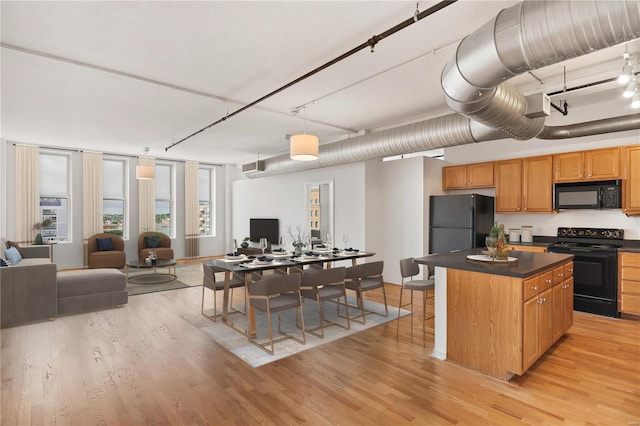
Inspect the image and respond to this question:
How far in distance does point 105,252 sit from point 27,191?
7.22 feet

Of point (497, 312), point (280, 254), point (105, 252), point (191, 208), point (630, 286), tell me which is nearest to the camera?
point (497, 312)

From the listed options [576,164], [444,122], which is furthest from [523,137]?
[576,164]

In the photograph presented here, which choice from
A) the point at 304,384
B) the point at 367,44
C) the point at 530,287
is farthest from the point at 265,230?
the point at 530,287

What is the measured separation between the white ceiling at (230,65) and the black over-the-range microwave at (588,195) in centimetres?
116

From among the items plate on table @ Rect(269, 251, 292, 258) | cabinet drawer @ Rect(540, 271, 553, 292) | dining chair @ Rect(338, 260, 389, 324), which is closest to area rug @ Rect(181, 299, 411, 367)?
dining chair @ Rect(338, 260, 389, 324)

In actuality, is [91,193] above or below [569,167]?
below

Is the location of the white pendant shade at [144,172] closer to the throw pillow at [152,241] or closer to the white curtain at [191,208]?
the throw pillow at [152,241]

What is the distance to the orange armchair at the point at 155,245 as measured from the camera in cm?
859

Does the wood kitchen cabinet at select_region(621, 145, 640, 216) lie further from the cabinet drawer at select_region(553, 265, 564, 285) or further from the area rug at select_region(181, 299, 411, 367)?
the area rug at select_region(181, 299, 411, 367)

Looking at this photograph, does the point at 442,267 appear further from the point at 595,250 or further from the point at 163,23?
the point at 163,23

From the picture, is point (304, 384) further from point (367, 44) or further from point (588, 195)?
point (588, 195)

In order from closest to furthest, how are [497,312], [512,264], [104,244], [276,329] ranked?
1. [497,312]
2. [512,264]
3. [276,329]
4. [104,244]

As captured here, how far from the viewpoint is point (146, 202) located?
9.50 metres

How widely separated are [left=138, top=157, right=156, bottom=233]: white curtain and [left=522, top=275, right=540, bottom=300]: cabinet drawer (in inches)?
368
